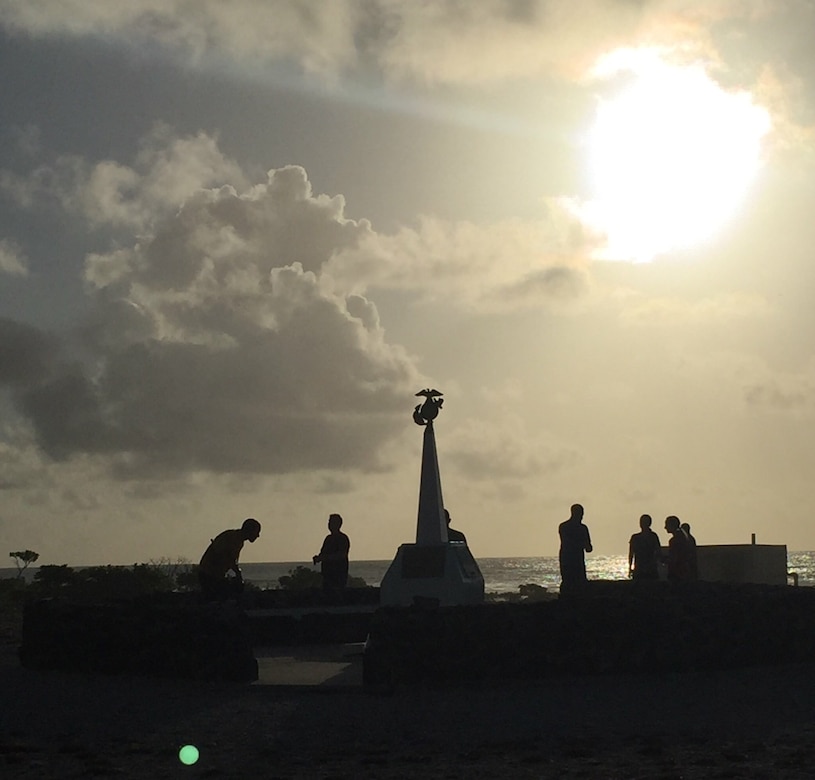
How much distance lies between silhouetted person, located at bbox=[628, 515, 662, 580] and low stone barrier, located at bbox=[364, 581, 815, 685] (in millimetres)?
5210

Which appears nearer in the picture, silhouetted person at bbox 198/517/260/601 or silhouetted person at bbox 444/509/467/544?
silhouetted person at bbox 198/517/260/601

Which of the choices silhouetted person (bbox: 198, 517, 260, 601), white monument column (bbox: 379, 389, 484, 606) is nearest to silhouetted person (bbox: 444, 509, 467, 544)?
white monument column (bbox: 379, 389, 484, 606)

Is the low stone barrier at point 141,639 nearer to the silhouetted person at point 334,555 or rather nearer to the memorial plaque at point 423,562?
the silhouetted person at point 334,555

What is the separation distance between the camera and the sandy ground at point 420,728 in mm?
8188

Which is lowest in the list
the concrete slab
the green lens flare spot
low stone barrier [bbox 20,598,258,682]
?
the green lens flare spot

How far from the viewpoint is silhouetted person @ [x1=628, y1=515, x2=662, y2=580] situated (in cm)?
1919

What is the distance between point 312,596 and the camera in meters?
21.6

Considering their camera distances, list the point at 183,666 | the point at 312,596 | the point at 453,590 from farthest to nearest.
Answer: the point at 312,596
the point at 453,590
the point at 183,666

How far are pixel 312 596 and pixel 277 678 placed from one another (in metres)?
8.28

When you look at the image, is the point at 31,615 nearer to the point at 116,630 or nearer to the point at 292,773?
the point at 116,630

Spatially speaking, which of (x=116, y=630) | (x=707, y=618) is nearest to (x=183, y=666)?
(x=116, y=630)

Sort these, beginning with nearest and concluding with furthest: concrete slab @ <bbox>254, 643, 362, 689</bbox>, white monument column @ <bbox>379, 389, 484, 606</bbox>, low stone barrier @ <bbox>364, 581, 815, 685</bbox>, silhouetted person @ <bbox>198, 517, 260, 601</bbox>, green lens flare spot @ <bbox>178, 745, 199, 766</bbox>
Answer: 1. green lens flare spot @ <bbox>178, 745, 199, 766</bbox>
2. low stone barrier @ <bbox>364, 581, 815, 685</bbox>
3. concrete slab @ <bbox>254, 643, 362, 689</bbox>
4. silhouetted person @ <bbox>198, 517, 260, 601</bbox>
5. white monument column @ <bbox>379, 389, 484, 606</bbox>

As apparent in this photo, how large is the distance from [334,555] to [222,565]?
17.3 feet

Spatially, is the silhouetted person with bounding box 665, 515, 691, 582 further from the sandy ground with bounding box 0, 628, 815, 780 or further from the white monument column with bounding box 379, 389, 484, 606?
the sandy ground with bounding box 0, 628, 815, 780
